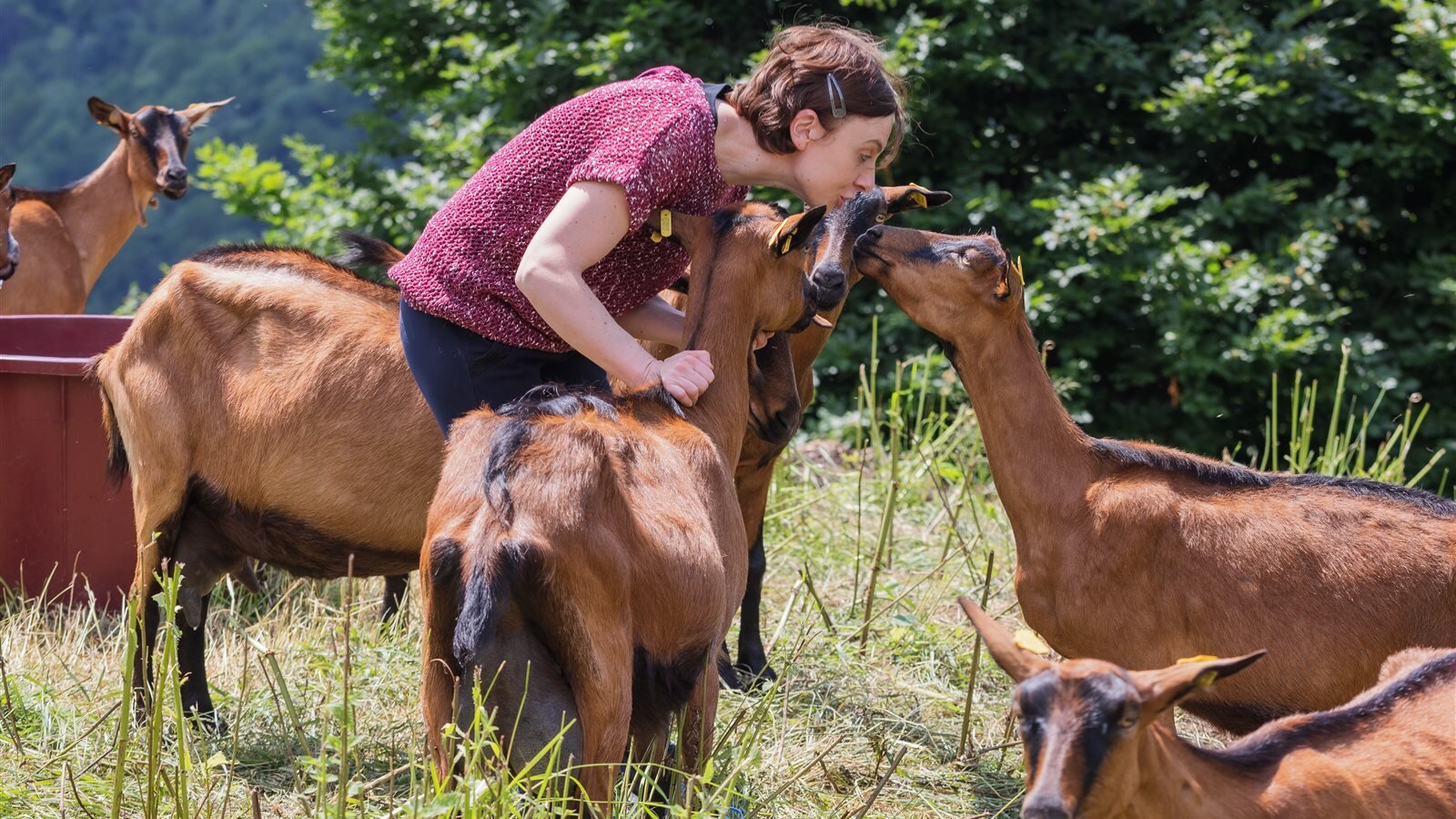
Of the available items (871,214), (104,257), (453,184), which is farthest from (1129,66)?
(104,257)

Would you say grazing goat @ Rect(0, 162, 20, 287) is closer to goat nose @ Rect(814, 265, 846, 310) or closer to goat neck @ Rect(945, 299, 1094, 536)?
goat nose @ Rect(814, 265, 846, 310)

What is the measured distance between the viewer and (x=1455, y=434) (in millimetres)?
8031

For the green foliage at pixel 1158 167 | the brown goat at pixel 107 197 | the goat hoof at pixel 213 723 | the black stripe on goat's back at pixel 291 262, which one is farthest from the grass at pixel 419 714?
the brown goat at pixel 107 197

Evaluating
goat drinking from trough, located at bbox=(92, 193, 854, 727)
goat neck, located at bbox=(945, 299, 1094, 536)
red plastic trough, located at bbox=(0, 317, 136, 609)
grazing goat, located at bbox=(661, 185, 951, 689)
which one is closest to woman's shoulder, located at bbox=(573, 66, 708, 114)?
grazing goat, located at bbox=(661, 185, 951, 689)

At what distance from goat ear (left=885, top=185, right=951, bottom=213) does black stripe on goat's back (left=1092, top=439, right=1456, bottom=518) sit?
2.82 ft

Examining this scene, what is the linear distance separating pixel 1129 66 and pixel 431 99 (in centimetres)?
440

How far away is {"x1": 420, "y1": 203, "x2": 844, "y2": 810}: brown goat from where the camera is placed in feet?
9.20

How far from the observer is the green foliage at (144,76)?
603 inches

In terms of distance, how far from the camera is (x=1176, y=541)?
3.64 metres

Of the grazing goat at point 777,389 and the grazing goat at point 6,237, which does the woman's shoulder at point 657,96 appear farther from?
the grazing goat at point 6,237

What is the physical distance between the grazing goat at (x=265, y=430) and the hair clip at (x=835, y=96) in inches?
56.4

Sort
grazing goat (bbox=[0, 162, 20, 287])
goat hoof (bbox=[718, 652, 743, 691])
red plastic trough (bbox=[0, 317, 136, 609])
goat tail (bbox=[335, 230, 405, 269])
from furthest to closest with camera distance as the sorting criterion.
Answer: grazing goat (bbox=[0, 162, 20, 287])
red plastic trough (bbox=[0, 317, 136, 609])
goat hoof (bbox=[718, 652, 743, 691])
goat tail (bbox=[335, 230, 405, 269])

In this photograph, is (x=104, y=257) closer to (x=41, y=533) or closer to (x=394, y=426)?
(x=41, y=533)

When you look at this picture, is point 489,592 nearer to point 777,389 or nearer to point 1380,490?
point 777,389
